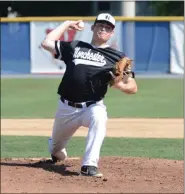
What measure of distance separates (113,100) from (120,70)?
10.6 m

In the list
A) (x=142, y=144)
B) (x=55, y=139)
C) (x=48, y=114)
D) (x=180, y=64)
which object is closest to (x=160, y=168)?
(x=55, y=139)

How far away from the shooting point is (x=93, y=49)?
6840 millimetres

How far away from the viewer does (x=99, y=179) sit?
6551mm

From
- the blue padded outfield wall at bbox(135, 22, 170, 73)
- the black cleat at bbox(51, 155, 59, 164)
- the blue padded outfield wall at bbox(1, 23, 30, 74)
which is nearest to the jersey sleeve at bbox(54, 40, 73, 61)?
the black cleat at bbox(51, 155, 59, 164)

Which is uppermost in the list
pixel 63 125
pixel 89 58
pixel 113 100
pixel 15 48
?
pixel 89 58

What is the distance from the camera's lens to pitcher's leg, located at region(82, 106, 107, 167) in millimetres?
6664

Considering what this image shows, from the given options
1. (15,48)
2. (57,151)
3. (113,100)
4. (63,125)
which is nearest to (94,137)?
(63,125)

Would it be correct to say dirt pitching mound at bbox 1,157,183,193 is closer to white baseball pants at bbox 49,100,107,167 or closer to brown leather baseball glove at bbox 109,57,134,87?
white baseball pants at bbox 49,100,107,167

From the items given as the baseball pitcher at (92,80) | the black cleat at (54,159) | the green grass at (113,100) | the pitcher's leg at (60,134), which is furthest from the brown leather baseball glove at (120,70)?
the green grass at (113,100)

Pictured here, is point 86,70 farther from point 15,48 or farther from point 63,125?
point 15,48

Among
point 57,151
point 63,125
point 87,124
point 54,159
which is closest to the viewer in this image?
point 87,124

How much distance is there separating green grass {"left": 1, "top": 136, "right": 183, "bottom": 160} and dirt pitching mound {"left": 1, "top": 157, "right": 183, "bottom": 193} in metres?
0.84

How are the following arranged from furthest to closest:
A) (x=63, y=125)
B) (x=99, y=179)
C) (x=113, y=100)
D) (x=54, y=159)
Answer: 1. (x=113, y=100)
2. (x=54, y=159)
3. (x=63, y=125)
4. (x=99, y=179)

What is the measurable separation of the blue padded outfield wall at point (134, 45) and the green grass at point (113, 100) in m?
2.68
